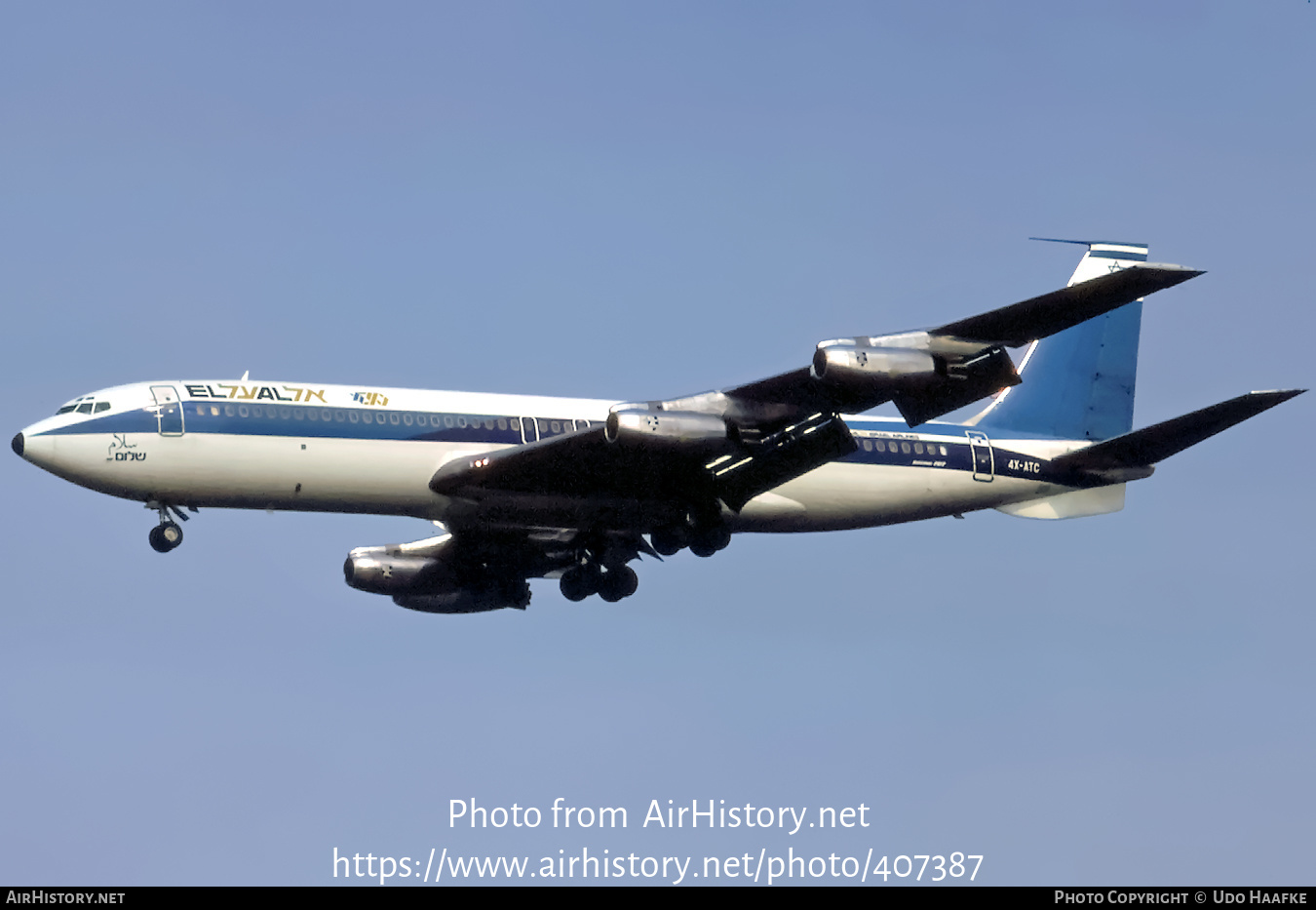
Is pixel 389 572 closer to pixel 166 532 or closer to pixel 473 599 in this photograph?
pixel 473 599

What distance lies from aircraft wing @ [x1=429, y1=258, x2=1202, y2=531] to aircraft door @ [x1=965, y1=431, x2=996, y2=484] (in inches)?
315

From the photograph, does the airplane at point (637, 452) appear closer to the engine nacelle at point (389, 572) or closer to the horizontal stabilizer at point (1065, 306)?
the horizontal stabilizer at point (1065, 306)

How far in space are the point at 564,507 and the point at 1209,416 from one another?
1775 centimetres

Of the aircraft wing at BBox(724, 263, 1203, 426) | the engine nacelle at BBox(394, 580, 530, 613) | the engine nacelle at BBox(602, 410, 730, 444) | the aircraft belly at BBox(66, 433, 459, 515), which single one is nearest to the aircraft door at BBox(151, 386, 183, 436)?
the aircraft belly at BBox(66, 433, 459, 515)

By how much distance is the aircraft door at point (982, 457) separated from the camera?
4931 centimetres

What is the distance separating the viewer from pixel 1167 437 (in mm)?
45719

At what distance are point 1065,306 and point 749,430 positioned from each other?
29.9 ft

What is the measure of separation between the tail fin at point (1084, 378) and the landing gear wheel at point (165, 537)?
24514 mm

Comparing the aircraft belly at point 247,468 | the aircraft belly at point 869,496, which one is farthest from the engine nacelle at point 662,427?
the aircraft belly at point 247,468

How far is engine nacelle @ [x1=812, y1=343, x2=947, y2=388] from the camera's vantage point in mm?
39031

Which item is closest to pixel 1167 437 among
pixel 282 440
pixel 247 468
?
pixel 282 440

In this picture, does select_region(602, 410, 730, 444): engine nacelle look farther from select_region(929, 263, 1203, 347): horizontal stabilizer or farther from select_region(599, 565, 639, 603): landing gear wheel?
select_region(599, 565, 639, 603): landing gear wheel
